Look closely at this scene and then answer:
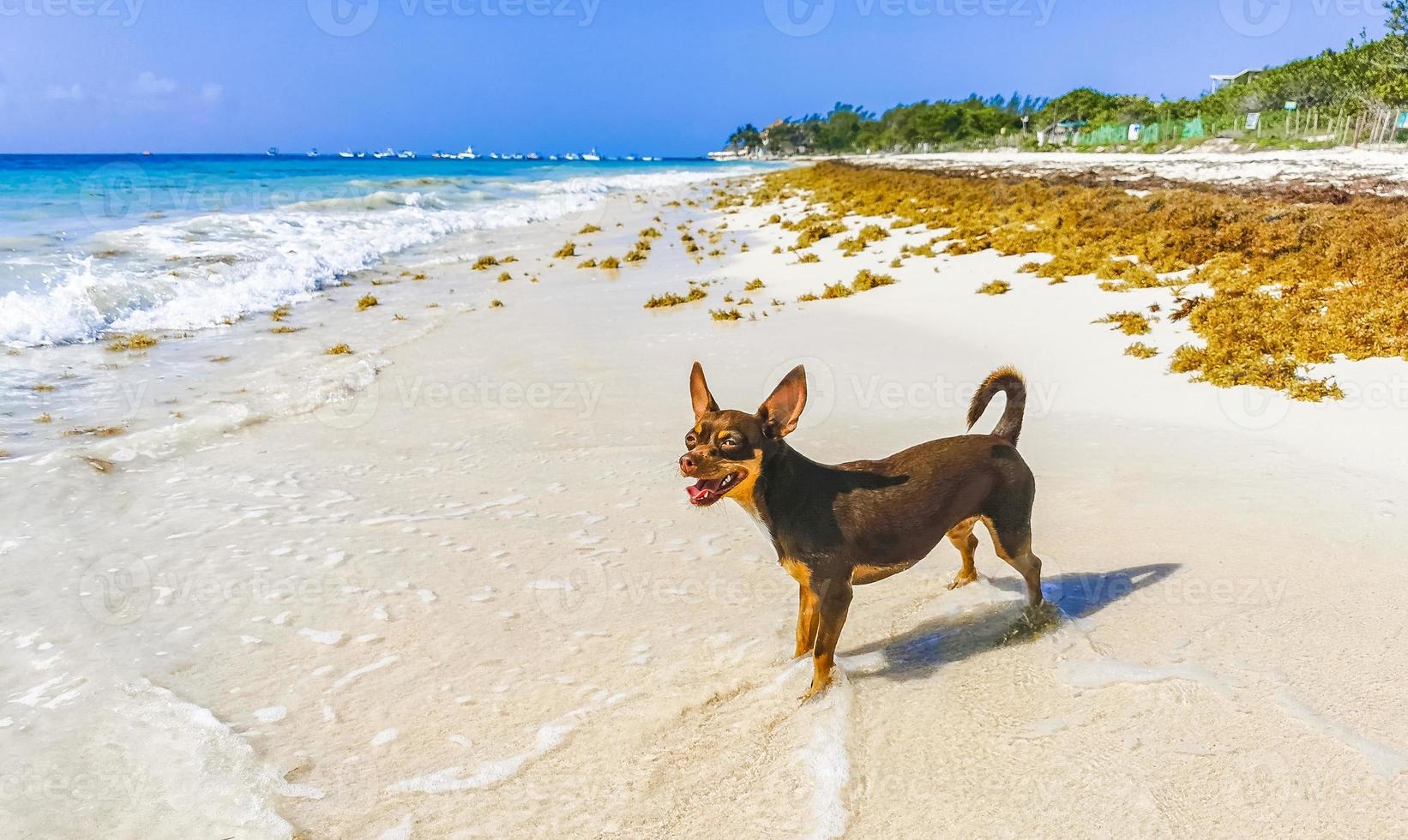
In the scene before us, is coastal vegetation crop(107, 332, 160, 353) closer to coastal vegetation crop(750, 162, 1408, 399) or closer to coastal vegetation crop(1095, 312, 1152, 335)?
coastal vegetation crop(750, 162, 1408, 399)

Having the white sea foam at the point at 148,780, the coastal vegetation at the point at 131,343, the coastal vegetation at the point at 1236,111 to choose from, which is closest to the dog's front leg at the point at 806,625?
the white sea foam at the point at 148,780

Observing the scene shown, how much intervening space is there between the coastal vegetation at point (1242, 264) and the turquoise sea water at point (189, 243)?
41.0 feet

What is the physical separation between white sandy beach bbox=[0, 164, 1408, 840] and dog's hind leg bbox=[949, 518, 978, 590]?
11 centimetres

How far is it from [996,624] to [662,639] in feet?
5.15

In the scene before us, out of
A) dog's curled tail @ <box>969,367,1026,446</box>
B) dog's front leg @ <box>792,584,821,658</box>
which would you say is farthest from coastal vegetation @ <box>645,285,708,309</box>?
dog's front leg @ <box>792,584,821,658</box>

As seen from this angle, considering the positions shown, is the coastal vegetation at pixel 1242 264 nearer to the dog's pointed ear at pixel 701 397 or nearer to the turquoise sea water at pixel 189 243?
the dog's pointed ear at pixel 701 397

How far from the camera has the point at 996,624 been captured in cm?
366

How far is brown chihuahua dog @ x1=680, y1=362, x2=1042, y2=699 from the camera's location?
2793 millimetres

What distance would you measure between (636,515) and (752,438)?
240cm

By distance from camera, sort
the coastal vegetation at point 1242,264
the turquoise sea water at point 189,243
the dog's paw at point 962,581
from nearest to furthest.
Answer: the dog's paw at point 962,581
the coastal vegetation at point 1242,264
the turquoise sea water at point 189,243

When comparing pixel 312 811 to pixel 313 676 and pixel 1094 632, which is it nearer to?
pixel 313 676

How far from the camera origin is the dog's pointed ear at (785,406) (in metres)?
2.82

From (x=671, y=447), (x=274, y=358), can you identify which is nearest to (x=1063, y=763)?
(x=671, y=447)

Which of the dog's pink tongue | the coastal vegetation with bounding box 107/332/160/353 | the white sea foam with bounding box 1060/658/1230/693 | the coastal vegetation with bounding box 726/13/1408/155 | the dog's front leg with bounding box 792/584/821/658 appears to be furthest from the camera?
the coastal vegetation with bounding box 726/13/1408/155
